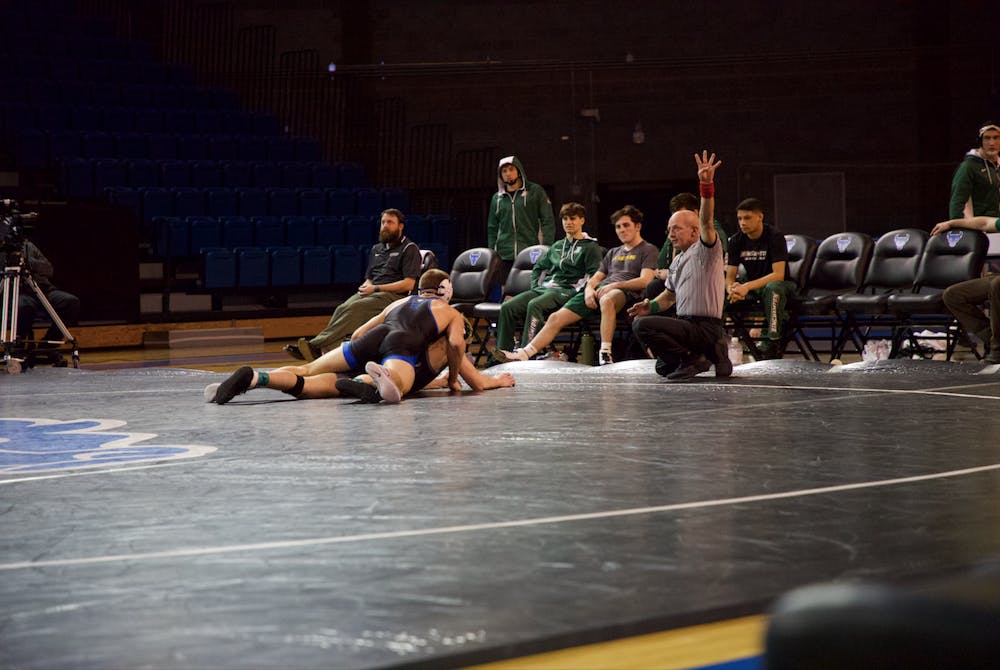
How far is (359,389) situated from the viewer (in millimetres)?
6418

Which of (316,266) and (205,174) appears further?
(205,174)

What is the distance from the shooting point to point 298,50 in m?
16.7

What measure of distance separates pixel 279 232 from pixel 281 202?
567mm

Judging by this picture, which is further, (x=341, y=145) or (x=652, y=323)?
(x=341, y=145)

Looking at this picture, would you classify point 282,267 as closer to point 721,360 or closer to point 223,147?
point 223,147

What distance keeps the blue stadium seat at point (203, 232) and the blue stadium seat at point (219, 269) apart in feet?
0.75

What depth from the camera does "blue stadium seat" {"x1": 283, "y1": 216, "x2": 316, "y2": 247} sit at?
13766 millimetres

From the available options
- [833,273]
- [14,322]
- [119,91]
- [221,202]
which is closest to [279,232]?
[221,202]

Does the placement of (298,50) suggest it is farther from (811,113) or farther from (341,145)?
(811,113)

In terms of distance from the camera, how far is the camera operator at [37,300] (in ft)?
31.8

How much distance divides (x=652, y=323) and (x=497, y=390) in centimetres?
98

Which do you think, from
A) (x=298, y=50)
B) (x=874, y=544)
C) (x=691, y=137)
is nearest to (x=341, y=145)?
(x=298, y=50)

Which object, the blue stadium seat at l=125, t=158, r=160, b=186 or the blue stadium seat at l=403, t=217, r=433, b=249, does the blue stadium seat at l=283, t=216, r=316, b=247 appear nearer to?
the blue stadium seat at l=403, t=217, r=433, b=249

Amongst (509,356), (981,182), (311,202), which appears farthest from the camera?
(311,202)
